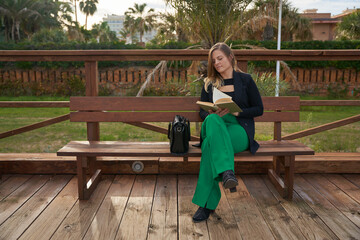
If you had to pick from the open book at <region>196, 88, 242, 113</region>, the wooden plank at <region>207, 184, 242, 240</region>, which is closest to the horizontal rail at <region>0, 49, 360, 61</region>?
the open book at <region>196, 88, 242, 113</region>

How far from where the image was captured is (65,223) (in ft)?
7.52

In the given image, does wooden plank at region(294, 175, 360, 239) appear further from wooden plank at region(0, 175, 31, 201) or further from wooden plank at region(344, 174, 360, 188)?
wooden plank at region(0, 175, 31, 201)

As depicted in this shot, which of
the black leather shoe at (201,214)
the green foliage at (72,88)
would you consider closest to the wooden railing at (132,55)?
the black leather shoe at (201,214)

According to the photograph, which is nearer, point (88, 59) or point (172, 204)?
point (172, 204)

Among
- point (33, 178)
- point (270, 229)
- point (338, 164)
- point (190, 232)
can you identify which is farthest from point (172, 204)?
point (338, 164)

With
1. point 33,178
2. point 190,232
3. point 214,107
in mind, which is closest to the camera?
point 190,232

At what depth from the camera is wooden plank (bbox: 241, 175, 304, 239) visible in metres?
2.16

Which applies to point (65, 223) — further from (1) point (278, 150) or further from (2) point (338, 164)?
(2) point (338, 164)

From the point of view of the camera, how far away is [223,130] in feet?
7.77

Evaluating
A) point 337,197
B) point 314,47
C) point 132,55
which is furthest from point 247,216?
point 314,47

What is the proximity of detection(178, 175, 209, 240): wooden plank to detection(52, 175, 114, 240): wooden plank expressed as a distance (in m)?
0.64

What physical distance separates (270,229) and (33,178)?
2235mm

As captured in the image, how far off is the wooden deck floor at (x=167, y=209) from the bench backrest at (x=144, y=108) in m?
0.62

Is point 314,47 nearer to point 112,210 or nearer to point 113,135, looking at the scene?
point 113,135
